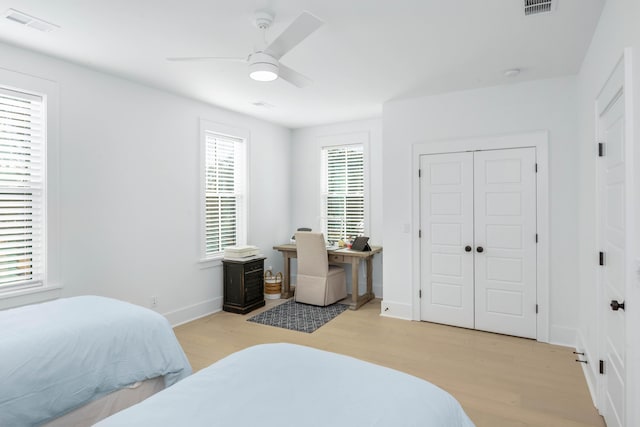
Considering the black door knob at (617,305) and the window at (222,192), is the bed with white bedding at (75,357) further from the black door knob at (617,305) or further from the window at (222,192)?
the black door knob at (617,305)

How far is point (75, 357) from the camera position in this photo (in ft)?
6.47

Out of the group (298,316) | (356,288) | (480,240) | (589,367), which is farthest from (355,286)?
(589,367)

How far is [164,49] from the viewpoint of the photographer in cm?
300

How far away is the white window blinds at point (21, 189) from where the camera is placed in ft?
9.61

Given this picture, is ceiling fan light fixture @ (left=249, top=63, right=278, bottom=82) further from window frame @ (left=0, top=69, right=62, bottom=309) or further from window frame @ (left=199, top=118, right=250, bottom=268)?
window frame @ (left=199, top=118, right=250, bottom=268)

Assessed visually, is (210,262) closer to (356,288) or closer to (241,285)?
(241,285)

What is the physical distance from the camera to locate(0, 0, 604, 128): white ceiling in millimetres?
2377

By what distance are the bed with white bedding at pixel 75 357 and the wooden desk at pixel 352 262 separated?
9.38 feet

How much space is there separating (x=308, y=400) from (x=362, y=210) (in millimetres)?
4513

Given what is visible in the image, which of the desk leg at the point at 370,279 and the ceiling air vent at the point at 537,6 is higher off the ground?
the ceiling air vent at the point at 537,6

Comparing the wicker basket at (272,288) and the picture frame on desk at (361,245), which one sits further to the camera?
the wicker basket at (272,288)

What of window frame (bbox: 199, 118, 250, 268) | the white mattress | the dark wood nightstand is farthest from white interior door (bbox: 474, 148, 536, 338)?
the white mattress

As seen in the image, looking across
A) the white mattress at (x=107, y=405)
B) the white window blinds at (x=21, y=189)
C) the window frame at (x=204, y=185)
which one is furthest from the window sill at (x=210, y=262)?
the white mattress at (x=107, y=405)

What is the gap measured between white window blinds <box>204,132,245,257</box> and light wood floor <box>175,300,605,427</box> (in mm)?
1053
